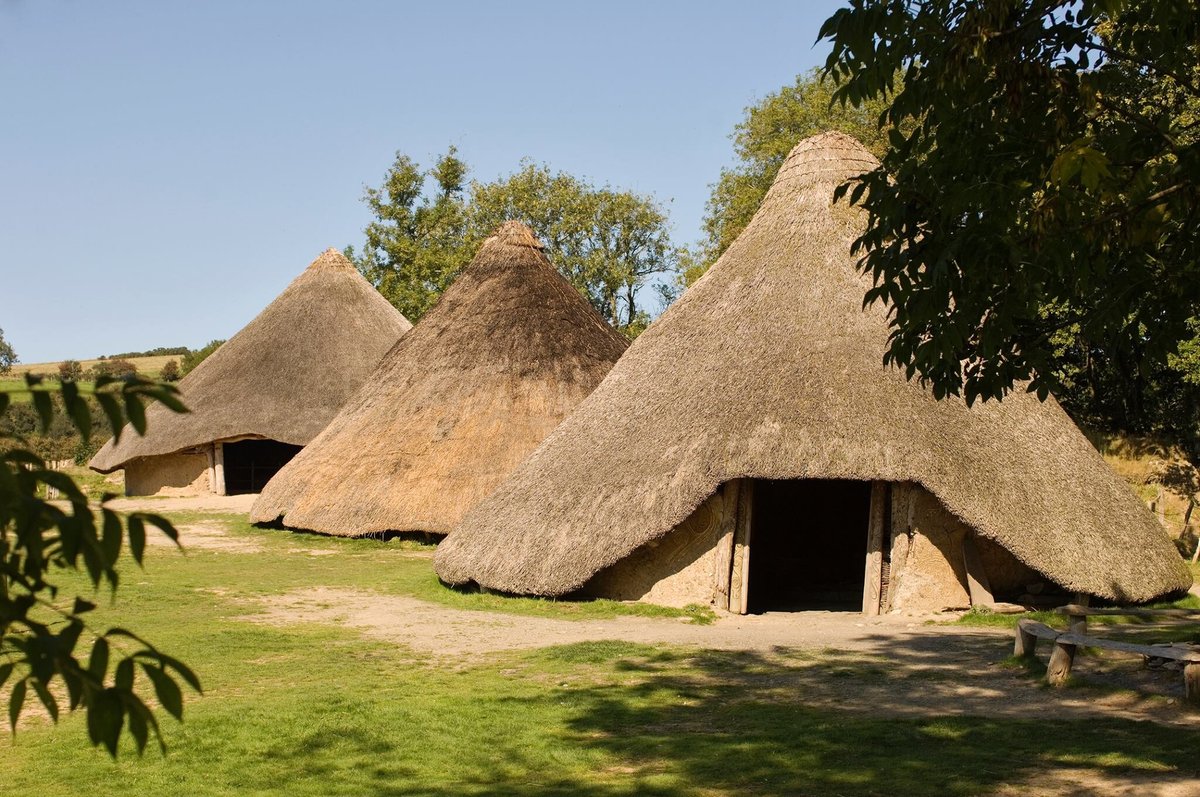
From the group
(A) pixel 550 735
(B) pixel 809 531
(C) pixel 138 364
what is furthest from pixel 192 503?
(C) pixel 138 364

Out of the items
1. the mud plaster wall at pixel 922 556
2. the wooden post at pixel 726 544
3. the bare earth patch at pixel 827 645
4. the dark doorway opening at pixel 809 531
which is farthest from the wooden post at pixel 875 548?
the dark doorway opening at pixel 809 531

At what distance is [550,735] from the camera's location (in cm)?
891

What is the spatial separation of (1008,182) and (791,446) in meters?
6.69

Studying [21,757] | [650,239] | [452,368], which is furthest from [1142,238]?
[650,239]

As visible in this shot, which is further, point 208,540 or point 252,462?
point 252,462

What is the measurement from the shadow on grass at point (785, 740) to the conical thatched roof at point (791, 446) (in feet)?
9.68

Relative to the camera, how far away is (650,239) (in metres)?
56.7

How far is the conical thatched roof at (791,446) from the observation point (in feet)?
45.7

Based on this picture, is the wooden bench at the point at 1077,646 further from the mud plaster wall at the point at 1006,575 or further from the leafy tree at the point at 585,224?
the leafy tree at the point at 585,224

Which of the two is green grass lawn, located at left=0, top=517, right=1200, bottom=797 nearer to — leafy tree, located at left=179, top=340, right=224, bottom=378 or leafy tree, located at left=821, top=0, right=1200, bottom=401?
leafy tree, located at left=821, top=0, right=1200, bottom=401

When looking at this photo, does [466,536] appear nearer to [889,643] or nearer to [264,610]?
[264,610]

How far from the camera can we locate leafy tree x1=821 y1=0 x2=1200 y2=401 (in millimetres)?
7250

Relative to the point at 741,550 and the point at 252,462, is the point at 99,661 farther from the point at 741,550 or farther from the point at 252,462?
the point at 252,462

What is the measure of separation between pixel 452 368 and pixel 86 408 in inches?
836
